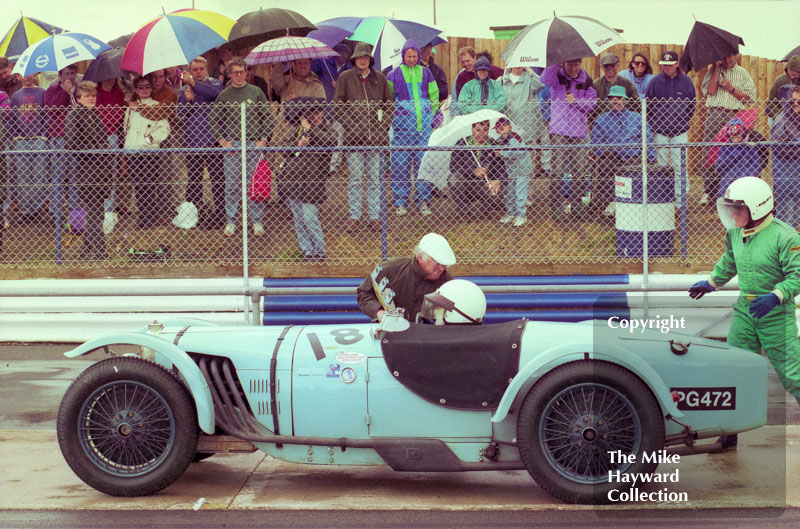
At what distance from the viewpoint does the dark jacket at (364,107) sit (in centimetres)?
1104

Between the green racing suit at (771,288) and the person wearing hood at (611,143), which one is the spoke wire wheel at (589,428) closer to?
the green racing suit at (771,288)

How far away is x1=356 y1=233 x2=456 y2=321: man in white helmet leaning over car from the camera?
22.0 ft

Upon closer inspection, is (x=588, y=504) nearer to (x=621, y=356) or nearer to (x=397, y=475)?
(x=621, y=356)

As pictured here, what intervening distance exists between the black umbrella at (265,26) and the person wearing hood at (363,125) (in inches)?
79.4

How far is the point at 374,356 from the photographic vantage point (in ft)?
18.9

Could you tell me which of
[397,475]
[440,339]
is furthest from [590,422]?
[397,475]

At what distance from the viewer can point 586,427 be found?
18.1 feet

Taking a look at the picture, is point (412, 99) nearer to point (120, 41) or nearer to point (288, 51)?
point (288, 51)

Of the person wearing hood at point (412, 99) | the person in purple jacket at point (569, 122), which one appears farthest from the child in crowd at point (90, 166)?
the person in purple jacket at point (569, 122)

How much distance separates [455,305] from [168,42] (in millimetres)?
7222

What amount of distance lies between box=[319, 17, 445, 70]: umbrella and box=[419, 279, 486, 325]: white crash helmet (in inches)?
300

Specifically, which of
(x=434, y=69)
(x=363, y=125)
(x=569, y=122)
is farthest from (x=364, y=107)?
(x=569, y=122)

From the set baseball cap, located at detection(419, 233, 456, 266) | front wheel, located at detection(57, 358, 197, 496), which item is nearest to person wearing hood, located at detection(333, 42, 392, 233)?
baseball cap, located at detection(419, 233, 456, 266)

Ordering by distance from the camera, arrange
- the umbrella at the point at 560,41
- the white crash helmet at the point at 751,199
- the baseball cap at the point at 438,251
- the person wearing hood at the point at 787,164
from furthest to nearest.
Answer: the umbrella at the point at 560,41 → the person wearing hood at the point at 787,164 → the baseball cap at the point at 438,251 → the white crash helmet at the point at 751,199
